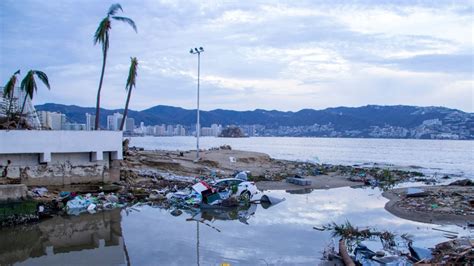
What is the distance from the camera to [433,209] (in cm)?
2012

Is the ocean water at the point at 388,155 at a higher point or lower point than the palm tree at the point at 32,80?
lower

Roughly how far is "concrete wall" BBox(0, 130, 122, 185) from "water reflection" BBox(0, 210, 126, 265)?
4.39 m

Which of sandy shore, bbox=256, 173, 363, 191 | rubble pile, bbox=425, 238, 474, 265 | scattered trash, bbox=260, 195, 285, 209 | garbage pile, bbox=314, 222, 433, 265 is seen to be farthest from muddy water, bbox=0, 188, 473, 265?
sandy shore, bbox=256, 173, 363, 191

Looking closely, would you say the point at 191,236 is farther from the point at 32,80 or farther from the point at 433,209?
the point at 32,80

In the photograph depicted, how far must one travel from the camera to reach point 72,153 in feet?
71.7

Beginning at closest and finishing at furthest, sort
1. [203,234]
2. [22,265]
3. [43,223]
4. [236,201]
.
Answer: [22,265]
[203,234]
[43,223]
[236,201]

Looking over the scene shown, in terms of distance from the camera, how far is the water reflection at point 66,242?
12438 mm

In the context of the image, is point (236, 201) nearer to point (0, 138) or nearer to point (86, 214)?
point (86, 214)

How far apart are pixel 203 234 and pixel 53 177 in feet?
33.4

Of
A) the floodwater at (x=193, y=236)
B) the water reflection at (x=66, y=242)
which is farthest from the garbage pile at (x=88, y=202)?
the water reflection at (x=66, y=242)

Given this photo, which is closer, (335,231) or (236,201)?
(335,231)

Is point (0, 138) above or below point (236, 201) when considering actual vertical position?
above

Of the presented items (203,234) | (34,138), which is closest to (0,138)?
(34,138)

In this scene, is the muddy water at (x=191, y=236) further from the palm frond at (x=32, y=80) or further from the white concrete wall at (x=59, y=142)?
the palm frond at (x=32, y=80)
